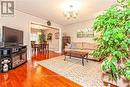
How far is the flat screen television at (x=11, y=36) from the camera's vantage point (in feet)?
14.2

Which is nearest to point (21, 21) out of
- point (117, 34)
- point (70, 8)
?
point (70, 8)

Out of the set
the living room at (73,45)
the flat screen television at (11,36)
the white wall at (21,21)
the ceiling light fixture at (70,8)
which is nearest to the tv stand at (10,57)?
the living room at (73,45)

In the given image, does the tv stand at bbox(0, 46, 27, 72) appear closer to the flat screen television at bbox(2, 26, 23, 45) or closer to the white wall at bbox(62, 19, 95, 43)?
the flat screen television at bbox(2, 26, 23, 45)

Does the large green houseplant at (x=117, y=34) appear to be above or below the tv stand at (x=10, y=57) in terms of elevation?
above

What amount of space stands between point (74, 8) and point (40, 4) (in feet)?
4.45

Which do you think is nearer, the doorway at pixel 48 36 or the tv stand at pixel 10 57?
the tv stand at pixel 10 57

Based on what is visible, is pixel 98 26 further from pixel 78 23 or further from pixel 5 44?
pixel 78 23

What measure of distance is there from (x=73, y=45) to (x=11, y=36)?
12.0ft

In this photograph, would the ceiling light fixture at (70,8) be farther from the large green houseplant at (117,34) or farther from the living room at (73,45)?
the large green houseplant at (117,34)

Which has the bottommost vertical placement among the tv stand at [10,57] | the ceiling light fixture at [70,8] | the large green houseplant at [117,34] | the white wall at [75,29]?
the tv stand at [10,57]

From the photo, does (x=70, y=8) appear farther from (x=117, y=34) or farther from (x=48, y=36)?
(x=48, y=36)

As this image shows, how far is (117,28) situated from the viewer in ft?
3.18

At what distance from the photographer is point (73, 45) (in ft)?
23.8

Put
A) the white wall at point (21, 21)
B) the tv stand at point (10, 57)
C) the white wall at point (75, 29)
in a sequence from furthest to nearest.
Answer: the white wall at point (75, 29)
the white wall at point (21, 21)
the tv stand at point (10, 57)
